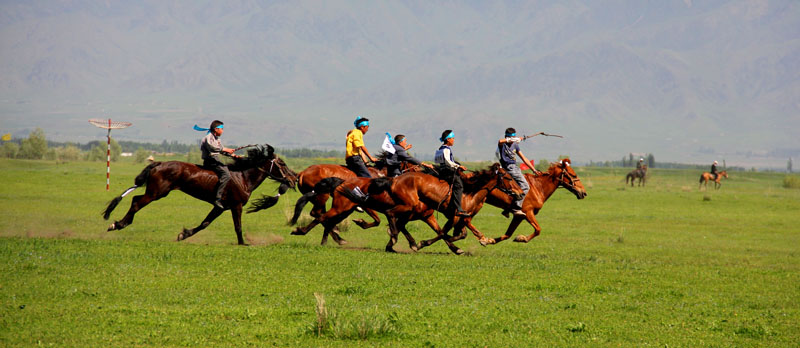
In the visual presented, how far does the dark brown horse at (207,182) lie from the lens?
1822 cm

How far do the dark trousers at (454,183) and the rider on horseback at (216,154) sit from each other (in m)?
4.33

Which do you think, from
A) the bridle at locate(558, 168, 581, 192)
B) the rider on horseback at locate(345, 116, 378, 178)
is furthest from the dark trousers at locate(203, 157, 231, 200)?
the bridle at locate(558, 168, 581, 192)

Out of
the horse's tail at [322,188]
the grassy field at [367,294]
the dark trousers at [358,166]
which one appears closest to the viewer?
the grassy field at [367,294]

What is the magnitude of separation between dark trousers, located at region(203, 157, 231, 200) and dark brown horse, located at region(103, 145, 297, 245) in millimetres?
100

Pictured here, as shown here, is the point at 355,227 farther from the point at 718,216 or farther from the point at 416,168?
the point at 718,216

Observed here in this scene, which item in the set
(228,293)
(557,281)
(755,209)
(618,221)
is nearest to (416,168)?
(557,281)

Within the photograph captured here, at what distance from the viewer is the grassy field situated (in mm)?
10820

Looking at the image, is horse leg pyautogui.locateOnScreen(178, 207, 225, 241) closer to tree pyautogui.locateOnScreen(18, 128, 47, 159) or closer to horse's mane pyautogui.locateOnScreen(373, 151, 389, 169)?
horse's mane pyautogui.locateOnScreen(373, 151, 389, 169)

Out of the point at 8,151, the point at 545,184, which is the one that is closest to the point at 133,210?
the point at 545,184

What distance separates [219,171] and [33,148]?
88878 mm

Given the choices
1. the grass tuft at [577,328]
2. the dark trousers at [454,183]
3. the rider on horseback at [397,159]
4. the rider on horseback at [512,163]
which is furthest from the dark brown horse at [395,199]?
the grass tuft at [577,328]

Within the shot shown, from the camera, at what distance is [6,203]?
30.6 m

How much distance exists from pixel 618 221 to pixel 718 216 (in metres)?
6.83

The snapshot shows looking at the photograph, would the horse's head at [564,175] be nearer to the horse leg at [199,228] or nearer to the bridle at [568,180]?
the bridle at [568,180]
